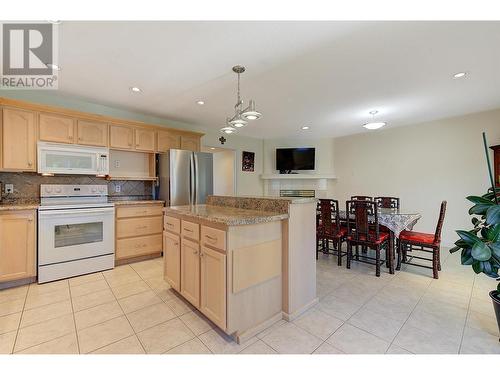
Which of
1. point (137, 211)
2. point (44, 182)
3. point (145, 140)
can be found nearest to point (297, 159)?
point (145, 140)

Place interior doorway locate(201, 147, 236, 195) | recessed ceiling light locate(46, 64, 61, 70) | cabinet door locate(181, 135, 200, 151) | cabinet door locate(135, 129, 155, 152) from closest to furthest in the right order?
1. recessed ceiling light locate(46, 64, 61, 70)
2. cabinet door locate(135, 129, 155, 152)
3. cabinet door locate(181, 135, 200, 151)
4. interior doorway locate(201, 147, 236, 195)

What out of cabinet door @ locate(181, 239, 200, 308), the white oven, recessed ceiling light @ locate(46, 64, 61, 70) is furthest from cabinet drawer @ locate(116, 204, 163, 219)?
recessed ceiling light @ locate(46, 64, 61, 70)

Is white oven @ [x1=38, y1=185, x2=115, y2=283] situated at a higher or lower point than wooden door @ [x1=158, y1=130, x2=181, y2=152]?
lower

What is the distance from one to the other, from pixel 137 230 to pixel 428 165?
553 centimetres

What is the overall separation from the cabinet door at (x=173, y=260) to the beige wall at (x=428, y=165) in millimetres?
4801

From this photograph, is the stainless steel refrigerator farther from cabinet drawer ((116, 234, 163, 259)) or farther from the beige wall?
the beige wall

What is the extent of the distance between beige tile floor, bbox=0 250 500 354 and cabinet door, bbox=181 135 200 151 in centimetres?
236

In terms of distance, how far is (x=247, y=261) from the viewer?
175 centimetres

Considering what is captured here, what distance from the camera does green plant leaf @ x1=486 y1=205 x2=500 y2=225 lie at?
163 cm

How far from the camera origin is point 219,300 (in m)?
1.72
